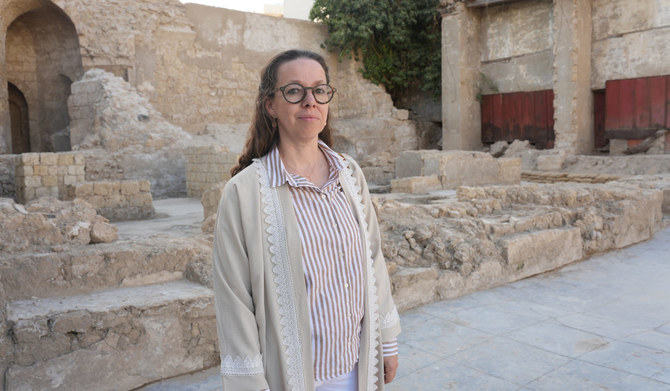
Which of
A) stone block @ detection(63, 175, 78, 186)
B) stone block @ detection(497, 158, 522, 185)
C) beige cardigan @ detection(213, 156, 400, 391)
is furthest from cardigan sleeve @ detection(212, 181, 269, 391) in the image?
stone block @ detection(497, 158, 522, 185)

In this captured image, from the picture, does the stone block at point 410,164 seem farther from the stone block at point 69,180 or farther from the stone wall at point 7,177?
the stone wall at point 7,177

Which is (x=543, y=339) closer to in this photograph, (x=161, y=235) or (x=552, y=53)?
(x=161, y=235)

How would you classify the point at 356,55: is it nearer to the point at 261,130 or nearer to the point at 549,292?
the point at 549,292

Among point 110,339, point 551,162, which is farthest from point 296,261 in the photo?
point 551,162

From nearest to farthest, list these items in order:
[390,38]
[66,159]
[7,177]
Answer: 1. [66,159]
2. [7,177]
3. [390,38]

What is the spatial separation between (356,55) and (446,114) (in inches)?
154

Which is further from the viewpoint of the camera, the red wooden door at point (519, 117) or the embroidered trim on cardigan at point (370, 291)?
the red wooden door at point (519, 117)

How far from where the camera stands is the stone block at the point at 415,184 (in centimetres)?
923

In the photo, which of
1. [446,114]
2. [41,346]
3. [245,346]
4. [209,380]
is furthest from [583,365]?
[446,114]

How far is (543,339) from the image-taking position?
149 inches

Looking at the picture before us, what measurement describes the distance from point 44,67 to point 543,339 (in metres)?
17.4

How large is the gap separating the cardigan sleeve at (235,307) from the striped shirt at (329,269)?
0.19 metres

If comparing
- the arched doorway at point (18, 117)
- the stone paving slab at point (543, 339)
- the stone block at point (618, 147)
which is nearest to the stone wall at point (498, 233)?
the stone paving slab at point (543, 339)

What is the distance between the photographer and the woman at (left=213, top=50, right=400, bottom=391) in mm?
1683
